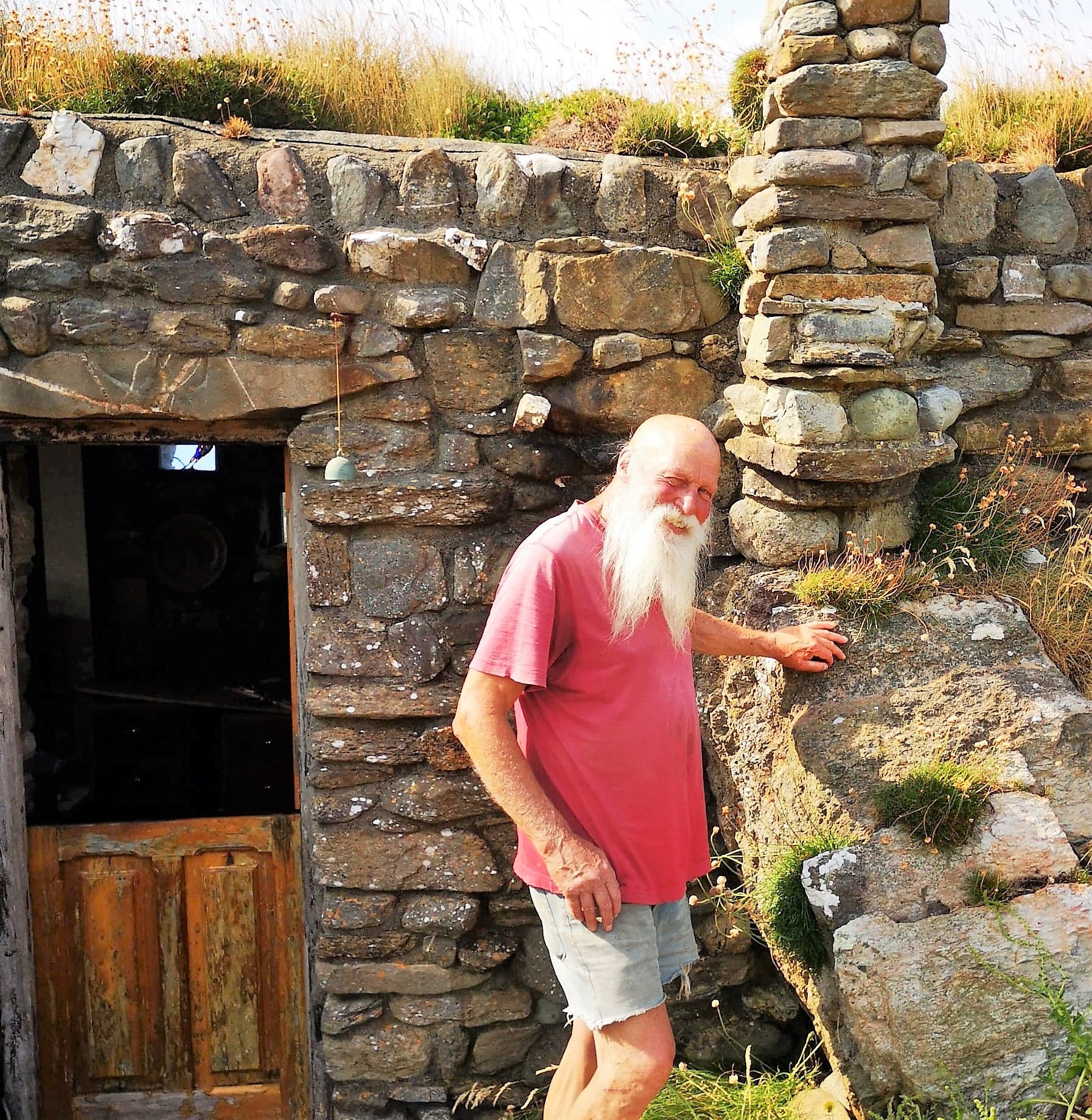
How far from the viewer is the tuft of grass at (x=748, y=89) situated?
3.42m

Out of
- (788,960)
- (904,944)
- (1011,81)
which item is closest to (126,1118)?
(788,960)

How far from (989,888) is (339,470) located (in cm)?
205

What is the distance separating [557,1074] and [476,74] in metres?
3.47

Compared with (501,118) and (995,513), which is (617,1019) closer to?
(995,513)

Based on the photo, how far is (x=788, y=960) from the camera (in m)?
2.86

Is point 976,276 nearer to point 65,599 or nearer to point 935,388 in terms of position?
point 935,388

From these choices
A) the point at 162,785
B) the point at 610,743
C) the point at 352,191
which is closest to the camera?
the point at 610,743

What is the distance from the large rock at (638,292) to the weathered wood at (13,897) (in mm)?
1938

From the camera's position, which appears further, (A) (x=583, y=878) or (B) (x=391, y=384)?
(B) (x=391, y=384)

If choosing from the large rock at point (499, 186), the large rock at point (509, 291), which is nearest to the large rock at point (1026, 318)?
the large rock at point (509, 291)

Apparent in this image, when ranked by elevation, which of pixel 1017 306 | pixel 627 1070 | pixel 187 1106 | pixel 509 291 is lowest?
pixel 187 1106

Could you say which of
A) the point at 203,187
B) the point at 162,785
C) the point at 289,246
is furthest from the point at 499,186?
the point at 162,785

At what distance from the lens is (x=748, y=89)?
136 inches

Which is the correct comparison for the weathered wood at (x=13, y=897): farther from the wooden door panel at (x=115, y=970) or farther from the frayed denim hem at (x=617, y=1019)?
the frayed denim hem at (x=617, y=1019)
